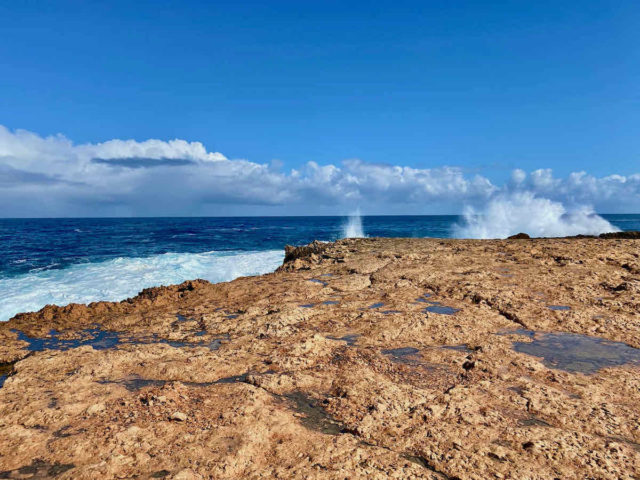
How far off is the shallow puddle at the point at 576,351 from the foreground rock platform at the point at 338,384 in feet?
0.09

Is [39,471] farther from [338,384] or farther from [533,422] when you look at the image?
[533,422]

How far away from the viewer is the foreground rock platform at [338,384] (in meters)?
2.70

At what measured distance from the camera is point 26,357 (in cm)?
498

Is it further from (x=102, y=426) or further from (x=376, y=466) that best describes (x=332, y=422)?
(x=102, y=426)

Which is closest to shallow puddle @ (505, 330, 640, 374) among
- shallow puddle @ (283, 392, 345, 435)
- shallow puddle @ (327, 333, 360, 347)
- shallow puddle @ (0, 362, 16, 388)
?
shallow puddle @ (327, 333, 360, 347)

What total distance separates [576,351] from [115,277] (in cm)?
1501

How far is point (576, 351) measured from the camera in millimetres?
4676

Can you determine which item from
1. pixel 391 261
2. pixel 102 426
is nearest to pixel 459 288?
pixel 391 261

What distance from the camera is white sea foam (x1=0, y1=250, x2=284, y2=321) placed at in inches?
454

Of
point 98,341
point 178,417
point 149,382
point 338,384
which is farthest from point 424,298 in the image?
point 98,341

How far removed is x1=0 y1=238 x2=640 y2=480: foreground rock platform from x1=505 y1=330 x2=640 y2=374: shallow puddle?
3 centimetres

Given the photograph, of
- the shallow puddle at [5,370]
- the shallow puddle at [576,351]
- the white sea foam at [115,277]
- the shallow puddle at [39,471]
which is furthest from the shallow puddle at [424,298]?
the white sea foam at [115,277]

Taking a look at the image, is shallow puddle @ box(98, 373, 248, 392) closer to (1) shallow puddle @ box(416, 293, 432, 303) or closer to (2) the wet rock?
(2) the wet rock

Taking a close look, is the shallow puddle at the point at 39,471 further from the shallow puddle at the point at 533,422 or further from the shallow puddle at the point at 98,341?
the shallow puddle at the point at 533,422
